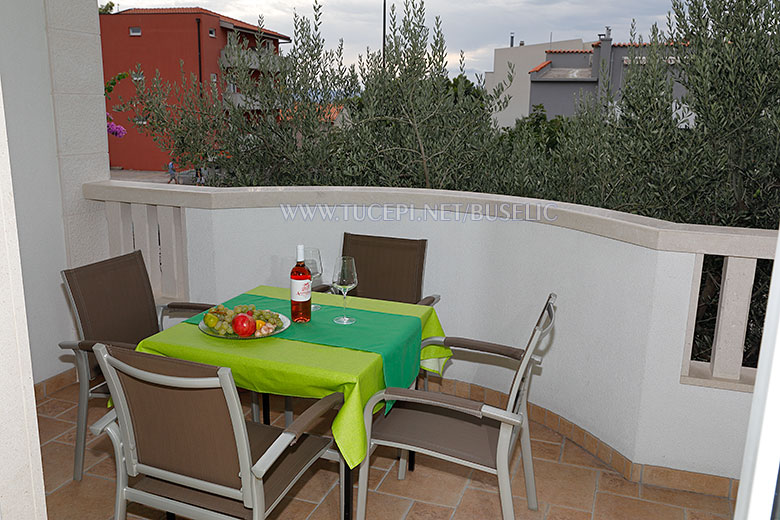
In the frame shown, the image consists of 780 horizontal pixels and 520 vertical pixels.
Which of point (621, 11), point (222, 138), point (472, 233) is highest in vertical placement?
point (621, 11)

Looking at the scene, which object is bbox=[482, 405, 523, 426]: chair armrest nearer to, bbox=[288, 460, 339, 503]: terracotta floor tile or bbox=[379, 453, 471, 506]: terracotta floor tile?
bbox=[379, 453, 471, 506]: terracotta floor tile

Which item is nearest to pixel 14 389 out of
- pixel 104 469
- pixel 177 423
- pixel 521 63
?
pixel 177 423

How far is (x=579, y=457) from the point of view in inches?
134

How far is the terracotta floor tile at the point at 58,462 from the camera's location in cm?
311

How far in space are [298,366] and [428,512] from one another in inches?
41.7

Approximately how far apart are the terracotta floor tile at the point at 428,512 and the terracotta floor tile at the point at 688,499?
3.19 feet

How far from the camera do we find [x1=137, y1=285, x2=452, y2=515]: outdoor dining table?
2.34 m

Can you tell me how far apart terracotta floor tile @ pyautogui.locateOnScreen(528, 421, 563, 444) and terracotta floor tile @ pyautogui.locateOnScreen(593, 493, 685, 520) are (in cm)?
55

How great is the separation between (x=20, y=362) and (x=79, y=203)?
345cm

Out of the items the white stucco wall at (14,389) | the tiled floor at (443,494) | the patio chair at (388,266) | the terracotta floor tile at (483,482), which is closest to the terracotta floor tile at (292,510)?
the tiled floor at (443,494)

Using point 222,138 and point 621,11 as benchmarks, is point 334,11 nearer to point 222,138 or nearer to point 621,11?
point 222,138

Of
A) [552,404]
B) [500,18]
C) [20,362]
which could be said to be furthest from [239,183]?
[500,18]

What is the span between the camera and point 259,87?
5.46m

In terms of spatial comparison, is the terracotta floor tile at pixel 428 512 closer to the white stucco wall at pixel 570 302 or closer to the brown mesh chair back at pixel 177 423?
the white stucco wall at pixel 570 302
